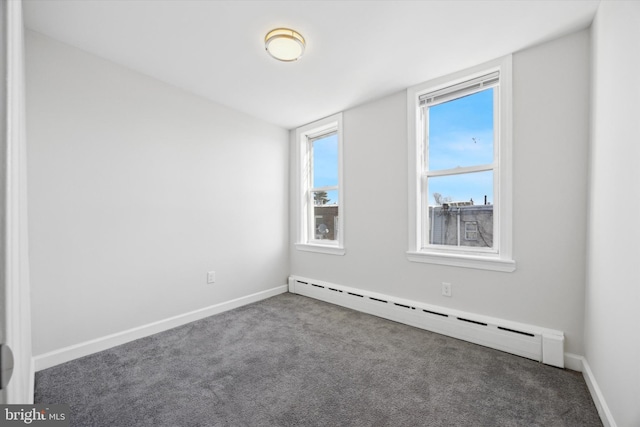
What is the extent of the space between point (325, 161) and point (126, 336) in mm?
2897

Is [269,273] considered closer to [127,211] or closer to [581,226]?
[127,211]

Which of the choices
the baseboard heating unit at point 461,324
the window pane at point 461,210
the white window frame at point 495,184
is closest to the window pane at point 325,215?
the baseboard heating unit at point 461,324

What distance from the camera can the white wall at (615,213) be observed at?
1.19m

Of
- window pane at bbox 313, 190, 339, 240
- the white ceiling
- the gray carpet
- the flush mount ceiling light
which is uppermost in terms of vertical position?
the white ceiling

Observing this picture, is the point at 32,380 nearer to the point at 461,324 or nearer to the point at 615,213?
the point at 461,324

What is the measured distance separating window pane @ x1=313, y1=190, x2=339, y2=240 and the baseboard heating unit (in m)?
0.69

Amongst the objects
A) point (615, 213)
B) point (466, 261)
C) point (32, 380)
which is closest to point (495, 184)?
point (466, 261)

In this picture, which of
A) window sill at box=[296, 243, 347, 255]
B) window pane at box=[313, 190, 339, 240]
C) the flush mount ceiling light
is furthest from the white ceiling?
window sill at box=[296, 243, 347, 255]

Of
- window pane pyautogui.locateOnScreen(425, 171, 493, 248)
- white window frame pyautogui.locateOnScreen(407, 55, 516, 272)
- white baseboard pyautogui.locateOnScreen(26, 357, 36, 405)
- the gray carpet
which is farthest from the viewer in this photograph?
window pane pyautogui.locateOnScreen(425, 171, 493, 248)

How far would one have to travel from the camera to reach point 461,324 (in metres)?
2.39

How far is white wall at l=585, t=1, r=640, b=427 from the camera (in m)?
1.19

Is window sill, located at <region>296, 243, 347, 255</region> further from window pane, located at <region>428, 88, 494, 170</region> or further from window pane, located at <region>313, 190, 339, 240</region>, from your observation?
window pane, located at <region>428, 88, 494, 170</region>

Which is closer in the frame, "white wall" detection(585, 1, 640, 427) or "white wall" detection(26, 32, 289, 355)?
"white wall" detection(585, 1, 640, 427)

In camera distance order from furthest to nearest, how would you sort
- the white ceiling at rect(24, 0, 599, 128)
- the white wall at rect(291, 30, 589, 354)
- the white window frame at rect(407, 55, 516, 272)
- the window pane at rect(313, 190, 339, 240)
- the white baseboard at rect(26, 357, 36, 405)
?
1. the window pane at rect(313, 190, 339, 240)
2. the white window frame at rect(407, 55, 516, 272)
3. the white wall at rect(291, 30, 589, 354)
4. the white ceiling at rect(24, 0, 599, 128)
5. the white baseboard at rect(26, 357, 36, 405)
